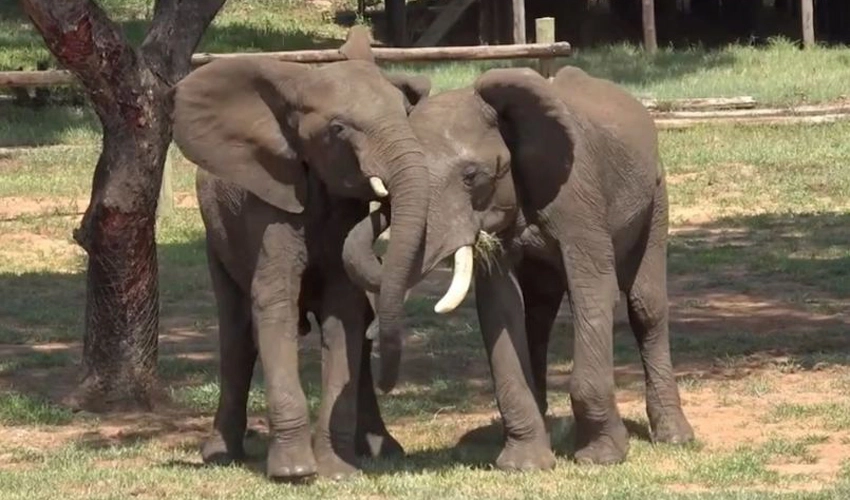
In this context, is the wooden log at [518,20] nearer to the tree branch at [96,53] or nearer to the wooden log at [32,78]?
the wooden log at [32,78]

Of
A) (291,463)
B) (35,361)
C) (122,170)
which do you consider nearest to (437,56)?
(35,361)

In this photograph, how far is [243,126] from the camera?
8617 mm

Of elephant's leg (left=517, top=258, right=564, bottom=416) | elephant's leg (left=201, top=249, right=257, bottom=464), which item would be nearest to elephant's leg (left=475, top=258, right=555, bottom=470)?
elephant's leg (left=517, top=258, right=564, bottom=416)

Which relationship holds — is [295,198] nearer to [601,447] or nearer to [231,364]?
[231,364]

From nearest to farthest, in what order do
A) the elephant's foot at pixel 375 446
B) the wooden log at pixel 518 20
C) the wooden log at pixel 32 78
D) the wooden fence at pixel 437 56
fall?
1. the elephant's foot at pixel 375 446
2. the wooden fence at pixel 437 56
3. the wooden log at pixel 32 78
4. the wooden log at pixel 518 20

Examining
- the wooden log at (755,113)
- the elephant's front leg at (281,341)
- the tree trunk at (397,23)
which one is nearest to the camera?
the elephant's front leg at (281,341)

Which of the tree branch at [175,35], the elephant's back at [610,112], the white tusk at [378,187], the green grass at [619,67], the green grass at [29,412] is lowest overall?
the green grass at [29,412]

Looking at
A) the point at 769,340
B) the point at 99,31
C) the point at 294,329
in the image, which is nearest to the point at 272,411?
the point at 294,329

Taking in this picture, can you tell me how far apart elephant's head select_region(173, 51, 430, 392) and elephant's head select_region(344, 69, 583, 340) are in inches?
4.6

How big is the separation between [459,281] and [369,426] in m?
1.33

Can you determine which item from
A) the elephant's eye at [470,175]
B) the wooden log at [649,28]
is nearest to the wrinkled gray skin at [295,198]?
the elephant's eye at [470,175]

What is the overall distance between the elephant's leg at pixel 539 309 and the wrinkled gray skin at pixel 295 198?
0.86 meters

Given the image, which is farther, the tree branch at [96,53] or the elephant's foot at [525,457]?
the tree branch at [96,53]

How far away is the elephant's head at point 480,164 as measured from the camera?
7.99 m
